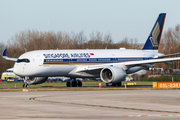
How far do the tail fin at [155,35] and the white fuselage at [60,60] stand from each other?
5.22m

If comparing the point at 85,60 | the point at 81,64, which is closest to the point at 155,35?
the point at 85,60

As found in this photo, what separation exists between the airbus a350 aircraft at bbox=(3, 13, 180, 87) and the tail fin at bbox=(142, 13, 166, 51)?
322cm

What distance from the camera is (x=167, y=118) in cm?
1464

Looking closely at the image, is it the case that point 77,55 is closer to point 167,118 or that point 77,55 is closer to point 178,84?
point 178,84

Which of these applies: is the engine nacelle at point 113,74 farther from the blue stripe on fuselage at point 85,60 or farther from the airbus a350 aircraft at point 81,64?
the blue stripe on fuselage at point 85,60

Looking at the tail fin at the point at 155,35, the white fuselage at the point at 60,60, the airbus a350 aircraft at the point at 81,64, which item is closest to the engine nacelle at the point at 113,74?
the airbus a350 aircraft at the point at 81,64

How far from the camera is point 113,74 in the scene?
41406 mm

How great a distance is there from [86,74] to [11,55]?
6054 cm

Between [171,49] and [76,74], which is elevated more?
[171,49]

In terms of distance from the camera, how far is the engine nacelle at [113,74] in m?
41.5

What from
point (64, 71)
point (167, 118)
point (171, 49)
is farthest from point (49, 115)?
point (171, 49)

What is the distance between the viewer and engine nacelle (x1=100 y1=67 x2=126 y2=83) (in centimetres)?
4147

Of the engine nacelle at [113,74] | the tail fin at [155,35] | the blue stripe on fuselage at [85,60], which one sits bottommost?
the engine nacelle at [113,74]

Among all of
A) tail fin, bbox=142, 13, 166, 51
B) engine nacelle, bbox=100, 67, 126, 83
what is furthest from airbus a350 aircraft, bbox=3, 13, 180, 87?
tail fin, bbox=142, 13, 166, 51
